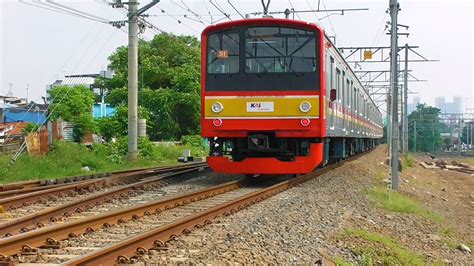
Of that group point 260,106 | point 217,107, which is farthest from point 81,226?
point 260,106

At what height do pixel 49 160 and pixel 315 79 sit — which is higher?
pixel 315 79

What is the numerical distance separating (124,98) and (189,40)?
27.8ft

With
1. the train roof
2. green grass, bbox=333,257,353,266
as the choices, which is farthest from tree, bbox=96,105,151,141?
green grass, bbox=333,257,353,266

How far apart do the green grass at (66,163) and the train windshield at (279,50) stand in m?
5.95

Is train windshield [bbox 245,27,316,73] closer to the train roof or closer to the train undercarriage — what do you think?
the train roof

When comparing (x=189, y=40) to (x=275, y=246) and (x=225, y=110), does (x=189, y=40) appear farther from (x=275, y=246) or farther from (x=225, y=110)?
(x=275, y=246)

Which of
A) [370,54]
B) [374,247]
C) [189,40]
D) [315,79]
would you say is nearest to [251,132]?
[315,79]

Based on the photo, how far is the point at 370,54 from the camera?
28156 mm

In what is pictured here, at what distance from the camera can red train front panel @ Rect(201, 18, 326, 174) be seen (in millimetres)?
12180

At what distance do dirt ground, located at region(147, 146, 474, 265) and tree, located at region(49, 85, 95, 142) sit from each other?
39.1ft

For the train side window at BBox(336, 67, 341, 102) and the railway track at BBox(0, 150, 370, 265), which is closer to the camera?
the railway track at BBox(0, 150, 370, 265)

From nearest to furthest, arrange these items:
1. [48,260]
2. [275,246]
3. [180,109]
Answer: [48,260] < [275,246] < [180,109]

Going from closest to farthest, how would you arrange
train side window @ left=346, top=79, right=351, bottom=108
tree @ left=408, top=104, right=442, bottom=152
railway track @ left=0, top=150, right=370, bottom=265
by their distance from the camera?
1. railway track @ left=0, top=150, right=370, bottom=265
2. train side window @ left=346, top=79, right=351, bottom=108
3. tree @ left=408, top=104, right=442, bottom=152

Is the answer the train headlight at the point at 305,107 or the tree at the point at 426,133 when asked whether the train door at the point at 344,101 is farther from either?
the tree at the point at 426,133
